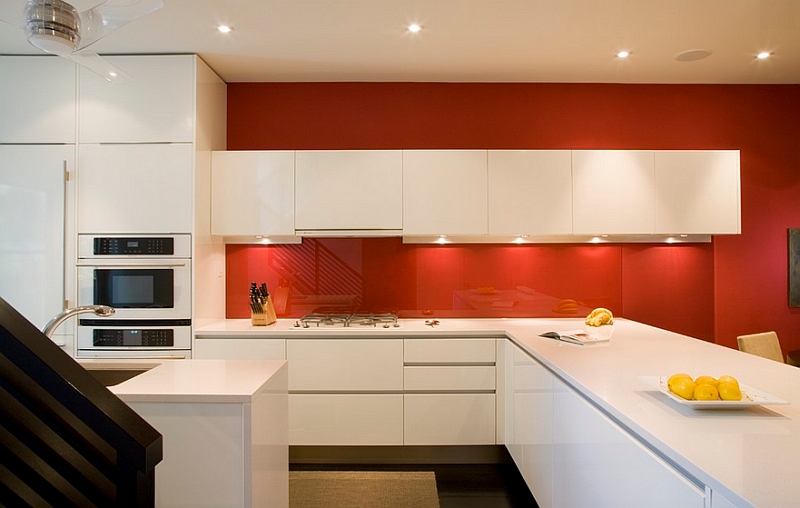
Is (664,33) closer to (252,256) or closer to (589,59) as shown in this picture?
(589,59)

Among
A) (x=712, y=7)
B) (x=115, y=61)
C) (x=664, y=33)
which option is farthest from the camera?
(x=115, y=61)

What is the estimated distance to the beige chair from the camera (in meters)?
2.99

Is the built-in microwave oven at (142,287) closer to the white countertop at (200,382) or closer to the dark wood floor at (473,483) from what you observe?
the white countertop at (200,382)

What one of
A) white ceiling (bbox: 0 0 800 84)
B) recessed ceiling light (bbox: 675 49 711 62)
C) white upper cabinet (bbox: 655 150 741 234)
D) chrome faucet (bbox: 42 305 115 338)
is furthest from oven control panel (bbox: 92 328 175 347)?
recessed ceiling light (bbox: 675 49 711 62)

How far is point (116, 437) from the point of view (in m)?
0.64

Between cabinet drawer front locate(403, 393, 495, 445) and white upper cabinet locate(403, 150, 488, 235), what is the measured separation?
116 cm

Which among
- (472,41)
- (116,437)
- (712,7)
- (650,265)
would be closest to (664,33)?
(712,7)

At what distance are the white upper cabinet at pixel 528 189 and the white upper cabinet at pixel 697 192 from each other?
66 cm

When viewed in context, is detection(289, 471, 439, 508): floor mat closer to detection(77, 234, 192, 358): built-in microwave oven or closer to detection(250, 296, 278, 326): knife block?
detection(250, 296, 278, 326): knife block

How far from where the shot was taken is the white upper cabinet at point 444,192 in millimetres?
3457

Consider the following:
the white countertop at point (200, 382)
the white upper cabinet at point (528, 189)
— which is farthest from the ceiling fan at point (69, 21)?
the white upper cabinet at point (528, 189)

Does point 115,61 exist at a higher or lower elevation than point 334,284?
higher

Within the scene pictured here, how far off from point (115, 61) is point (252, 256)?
159 centimetres

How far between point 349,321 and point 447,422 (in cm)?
94
